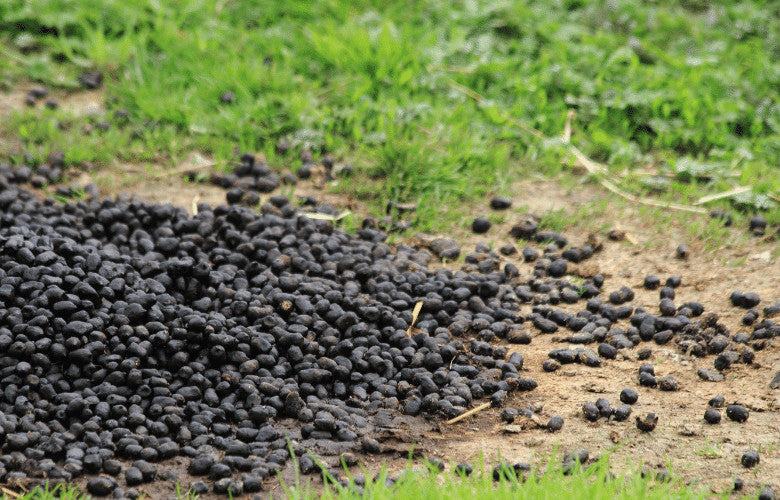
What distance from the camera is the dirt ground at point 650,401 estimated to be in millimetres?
3305

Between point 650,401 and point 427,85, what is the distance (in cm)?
344

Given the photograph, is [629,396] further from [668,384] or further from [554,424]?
[554,424]

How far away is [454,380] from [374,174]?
2136 mm

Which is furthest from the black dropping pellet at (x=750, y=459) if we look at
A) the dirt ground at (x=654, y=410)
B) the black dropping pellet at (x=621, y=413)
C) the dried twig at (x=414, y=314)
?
the dried twig at (x=414, y=314)

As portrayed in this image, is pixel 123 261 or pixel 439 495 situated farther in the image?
pixel 123 261

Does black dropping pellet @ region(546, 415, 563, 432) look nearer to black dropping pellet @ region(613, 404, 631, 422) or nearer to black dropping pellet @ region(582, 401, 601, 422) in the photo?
black dropping pellet @ region(582, 401, 601, 422)

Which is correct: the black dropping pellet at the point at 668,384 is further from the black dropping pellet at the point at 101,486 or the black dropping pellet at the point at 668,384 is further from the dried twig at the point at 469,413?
the black dropping pellet at the point at 101,486

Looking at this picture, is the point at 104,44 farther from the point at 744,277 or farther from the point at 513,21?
the point at 744,277

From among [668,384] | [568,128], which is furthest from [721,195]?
[668,384]

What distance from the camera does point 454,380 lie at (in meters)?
3.81

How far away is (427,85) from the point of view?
6.27 metres

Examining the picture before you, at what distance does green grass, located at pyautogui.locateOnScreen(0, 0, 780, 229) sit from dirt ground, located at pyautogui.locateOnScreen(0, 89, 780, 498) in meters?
0.68

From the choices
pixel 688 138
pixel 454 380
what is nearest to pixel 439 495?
pixel 454 380

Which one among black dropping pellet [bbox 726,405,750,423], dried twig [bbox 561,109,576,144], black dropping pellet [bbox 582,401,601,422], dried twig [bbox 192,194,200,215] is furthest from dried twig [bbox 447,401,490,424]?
dried twig [bbox 561,109,576,144]
